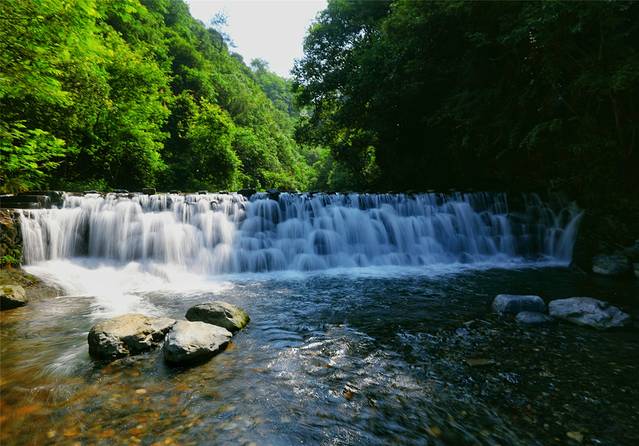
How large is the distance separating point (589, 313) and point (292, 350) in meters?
4.43

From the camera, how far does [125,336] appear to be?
3.86 metres

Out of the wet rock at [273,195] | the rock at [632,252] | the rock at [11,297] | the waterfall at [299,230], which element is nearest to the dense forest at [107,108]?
the waterfall at [299,230]

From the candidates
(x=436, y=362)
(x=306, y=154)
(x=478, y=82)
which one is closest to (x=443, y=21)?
(x=478, y=82)

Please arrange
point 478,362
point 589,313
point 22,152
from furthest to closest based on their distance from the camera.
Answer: point 22,152 < point 589,313 < point 478,362

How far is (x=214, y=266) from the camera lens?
30.5 ft

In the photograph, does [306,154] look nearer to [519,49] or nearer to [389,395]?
[519,49]

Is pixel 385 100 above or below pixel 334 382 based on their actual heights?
above

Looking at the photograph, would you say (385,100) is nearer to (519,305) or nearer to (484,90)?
(484,90)

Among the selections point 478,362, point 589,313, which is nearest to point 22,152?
point 478,362

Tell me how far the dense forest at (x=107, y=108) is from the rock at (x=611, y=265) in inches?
503

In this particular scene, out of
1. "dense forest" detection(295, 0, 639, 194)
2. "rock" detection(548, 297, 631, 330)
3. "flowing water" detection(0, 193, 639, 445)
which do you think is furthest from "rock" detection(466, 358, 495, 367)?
"dense forest" detection(295, 0, 639, 194)

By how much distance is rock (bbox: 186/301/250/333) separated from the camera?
4570 millimetres

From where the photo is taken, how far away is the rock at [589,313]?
4633 mm

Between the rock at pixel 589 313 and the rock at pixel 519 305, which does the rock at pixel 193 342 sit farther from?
the rock at pixel 589 313
